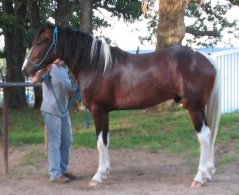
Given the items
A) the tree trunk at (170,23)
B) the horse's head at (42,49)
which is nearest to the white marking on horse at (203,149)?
the horse's head at (42,49)

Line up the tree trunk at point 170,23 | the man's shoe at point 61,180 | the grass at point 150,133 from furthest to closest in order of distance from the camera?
the tree trunk at point 170,23
the grass at point 150,133
the man's shoe at point 61,180

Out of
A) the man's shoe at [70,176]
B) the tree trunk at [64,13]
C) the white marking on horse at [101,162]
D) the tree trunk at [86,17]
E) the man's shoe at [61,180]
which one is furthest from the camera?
the tree trunk at [64,13]

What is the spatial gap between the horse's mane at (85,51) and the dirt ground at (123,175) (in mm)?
1479

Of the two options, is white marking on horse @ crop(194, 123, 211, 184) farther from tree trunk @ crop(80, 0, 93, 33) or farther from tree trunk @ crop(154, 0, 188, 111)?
tree trunk @ crop(80, 0, 93, 33)

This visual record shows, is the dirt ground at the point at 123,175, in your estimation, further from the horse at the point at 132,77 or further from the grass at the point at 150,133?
the grass at the point at 150,133

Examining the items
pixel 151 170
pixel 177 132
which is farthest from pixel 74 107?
pixel 151 170

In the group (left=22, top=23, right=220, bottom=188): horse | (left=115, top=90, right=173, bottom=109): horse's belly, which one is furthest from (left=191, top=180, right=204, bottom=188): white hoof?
(left=115, top=90, right=173, bottom=109): horse's belly

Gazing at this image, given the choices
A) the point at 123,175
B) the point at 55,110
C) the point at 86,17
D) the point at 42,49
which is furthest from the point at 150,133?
the point at 86,17

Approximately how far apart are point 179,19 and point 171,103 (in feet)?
7.41

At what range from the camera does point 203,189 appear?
541 centimetres

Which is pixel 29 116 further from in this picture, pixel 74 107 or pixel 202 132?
pixel 202 132

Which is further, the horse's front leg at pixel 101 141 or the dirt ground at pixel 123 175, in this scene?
the horse's front leg at pixel 101 141

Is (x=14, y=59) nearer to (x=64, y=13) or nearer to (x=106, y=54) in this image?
(x=64, y=13)

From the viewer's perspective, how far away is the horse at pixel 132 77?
5586 millimetres
